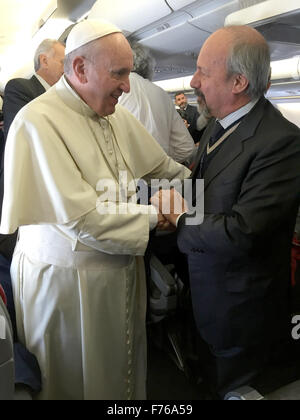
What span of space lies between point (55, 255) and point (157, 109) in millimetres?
1596

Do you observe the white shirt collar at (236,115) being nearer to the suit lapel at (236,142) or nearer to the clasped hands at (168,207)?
the suit lapel at (236,142)

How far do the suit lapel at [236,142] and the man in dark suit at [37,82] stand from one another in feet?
4.83

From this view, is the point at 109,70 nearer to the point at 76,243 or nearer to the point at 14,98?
the point at 76,243

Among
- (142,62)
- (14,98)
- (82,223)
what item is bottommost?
(82,223)

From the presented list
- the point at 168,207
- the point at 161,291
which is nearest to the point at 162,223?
the point at 168,207

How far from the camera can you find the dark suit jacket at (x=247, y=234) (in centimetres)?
147

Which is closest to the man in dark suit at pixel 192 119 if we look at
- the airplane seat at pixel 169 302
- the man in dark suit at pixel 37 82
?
the airplane seat at pixel 169 302

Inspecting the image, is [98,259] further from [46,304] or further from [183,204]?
[183,204]

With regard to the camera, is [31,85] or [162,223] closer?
[162,223]

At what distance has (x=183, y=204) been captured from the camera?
1.69 metres

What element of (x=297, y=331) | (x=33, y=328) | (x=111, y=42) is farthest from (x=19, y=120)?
(x=297, y=331)

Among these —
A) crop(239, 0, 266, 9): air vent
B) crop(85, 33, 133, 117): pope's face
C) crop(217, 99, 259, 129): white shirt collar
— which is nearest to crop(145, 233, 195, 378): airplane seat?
crop(217, 99, 259, 129): white shirt collar

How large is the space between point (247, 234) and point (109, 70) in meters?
0.87

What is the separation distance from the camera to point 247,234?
58.6 inches
